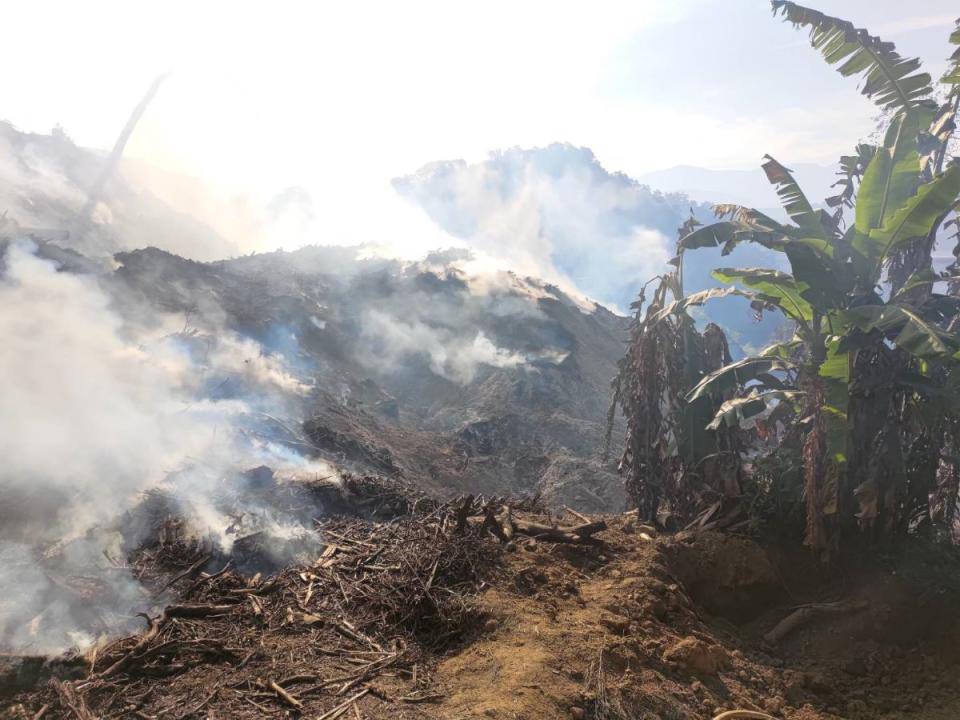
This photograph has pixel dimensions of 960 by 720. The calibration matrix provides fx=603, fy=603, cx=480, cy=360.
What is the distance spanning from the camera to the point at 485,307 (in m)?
25.4

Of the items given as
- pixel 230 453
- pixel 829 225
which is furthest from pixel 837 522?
pixel 230 453

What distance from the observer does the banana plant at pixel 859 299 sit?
4.99 metres

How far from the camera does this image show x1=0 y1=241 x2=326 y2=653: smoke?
5.54 metres

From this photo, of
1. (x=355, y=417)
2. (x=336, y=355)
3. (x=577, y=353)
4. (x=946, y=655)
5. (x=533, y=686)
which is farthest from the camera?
(x=577, y=353)

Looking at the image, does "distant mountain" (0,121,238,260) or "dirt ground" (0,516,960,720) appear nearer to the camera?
"dirt ground" (0,516,960,720)

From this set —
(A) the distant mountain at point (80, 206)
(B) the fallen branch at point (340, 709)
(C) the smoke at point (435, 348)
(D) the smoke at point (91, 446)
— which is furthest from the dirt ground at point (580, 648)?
(A) the distant mountain at point (80, 206)

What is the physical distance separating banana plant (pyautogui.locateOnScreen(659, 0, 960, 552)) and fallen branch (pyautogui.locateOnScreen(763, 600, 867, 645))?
0.49 m

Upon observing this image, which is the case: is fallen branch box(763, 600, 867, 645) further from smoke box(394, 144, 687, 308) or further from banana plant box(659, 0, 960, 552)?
smoke box(394, 144, 687, 308)

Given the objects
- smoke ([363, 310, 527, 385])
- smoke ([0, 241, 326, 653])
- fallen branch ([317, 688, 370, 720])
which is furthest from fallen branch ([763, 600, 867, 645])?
smoke ([363, 310, 527, 385])

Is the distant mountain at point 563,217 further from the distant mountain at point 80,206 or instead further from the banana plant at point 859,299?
the banana plant at point 859,299

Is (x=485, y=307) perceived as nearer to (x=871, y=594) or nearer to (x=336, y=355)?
(x=336, y=355)

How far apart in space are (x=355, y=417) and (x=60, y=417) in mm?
8239

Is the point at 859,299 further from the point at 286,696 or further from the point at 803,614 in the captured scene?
the point at 286,696

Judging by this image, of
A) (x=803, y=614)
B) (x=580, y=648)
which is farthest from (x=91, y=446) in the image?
(x=803, y=614)
